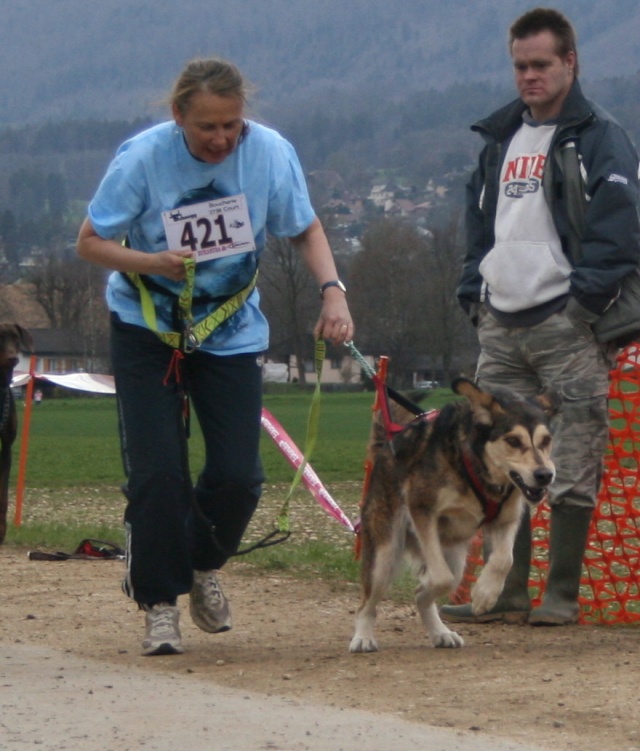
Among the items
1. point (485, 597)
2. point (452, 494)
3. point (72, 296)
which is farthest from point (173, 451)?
point (72, 296)

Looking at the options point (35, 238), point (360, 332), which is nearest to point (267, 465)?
point (360, 332)

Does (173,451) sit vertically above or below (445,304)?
above

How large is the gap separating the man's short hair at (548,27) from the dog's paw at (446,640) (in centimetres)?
263

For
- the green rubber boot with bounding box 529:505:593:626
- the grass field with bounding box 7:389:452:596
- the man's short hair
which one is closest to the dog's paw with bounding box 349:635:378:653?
the green rubber boot with bounding box 529:505:593:626

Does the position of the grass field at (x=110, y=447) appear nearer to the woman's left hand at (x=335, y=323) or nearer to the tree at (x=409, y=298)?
the woman's left hand at (x=335, y=323)

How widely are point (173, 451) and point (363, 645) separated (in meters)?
1.13

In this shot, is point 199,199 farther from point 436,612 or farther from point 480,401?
point 436,612

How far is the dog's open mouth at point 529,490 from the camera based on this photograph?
5.56m

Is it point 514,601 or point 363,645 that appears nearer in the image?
point 363,645

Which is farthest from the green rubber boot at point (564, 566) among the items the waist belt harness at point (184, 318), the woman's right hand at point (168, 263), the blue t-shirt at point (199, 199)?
the woman's right hand at point (168, 263)

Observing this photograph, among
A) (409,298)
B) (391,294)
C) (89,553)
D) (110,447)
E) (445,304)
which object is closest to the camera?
(89,553)

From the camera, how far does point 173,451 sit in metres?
5.81

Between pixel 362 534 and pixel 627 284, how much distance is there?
162cm

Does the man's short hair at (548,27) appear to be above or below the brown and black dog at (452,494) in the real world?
above
